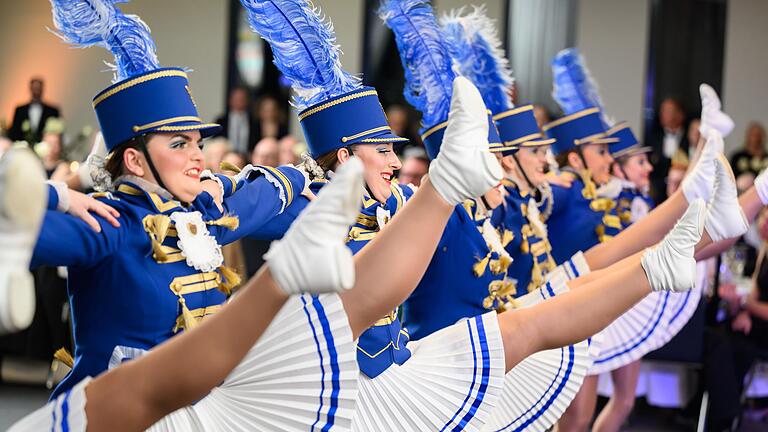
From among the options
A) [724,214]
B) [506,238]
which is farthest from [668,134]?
[724,214]

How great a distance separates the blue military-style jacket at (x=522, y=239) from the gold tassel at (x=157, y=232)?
5.75 feet

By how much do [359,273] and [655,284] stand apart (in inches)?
39.4

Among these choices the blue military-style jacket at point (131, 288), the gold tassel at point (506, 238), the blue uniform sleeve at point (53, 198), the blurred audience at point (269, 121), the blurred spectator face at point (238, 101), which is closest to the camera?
the blue uniform sleeve at point (53, 198)

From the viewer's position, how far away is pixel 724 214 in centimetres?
335

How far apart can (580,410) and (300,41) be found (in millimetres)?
2098

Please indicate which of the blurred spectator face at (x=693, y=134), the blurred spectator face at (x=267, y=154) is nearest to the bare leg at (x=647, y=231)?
the blurred spectator face at (x=267, y=154)

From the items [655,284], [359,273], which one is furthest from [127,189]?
[655,284]

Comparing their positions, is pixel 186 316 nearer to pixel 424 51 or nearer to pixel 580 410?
pixel 424 51

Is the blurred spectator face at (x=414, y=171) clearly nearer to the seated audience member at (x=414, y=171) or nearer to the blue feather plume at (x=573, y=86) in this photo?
the seated audience member at (x=414, y=171)

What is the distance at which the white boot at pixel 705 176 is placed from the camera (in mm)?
3572

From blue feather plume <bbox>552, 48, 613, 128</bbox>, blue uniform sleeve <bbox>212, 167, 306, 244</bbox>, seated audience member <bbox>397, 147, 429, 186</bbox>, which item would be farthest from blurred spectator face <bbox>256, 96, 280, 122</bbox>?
blue uniform sleeve <bbox>212, 167, 306, 244</bbox>

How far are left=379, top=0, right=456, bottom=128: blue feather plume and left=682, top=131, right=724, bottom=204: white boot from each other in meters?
0.90

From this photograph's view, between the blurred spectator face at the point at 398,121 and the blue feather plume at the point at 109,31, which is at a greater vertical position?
the blue feather plume at the point at 109,31

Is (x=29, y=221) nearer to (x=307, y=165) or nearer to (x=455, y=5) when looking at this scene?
(x=307, y=165)
